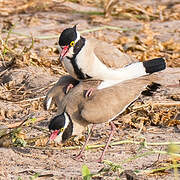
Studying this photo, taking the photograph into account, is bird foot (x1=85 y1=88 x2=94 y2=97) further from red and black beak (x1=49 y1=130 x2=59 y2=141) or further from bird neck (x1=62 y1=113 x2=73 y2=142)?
red and black beak (x1=49 y1=130 x2=59 y2=141)

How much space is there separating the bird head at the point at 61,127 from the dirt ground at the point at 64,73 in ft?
0.61

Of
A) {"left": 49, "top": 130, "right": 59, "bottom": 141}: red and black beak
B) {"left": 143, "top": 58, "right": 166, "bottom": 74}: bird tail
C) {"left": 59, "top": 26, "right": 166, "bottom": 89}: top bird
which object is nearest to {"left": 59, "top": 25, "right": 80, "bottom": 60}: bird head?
{"left": 59, "top": 26, "right": 166, "bottom": 89}: top bird

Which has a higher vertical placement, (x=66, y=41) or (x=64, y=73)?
(x=66, y=41)

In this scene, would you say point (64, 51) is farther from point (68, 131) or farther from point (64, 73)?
point (64, 73)

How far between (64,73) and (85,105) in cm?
200

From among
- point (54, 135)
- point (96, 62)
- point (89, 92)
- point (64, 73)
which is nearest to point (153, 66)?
point (96, 62)

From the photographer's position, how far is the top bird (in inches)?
197

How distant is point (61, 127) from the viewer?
4738mm

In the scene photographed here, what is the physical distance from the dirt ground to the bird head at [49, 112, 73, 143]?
0.61 ft

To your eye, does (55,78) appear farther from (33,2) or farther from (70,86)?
(33,2)

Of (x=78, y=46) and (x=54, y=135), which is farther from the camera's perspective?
(x=78, y=46)

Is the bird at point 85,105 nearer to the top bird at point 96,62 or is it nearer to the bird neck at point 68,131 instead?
the bird neck at point 68,131

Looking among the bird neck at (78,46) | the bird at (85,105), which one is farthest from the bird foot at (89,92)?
the bird neck at (78,46)

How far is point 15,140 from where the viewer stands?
5.04m
